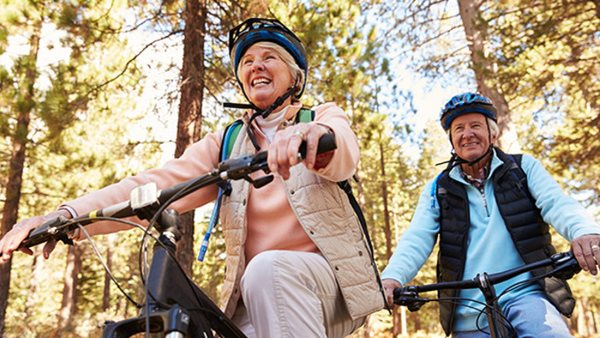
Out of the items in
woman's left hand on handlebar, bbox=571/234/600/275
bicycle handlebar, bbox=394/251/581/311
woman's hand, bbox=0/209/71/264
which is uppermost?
woman's hand, bbox=0/209/71/264

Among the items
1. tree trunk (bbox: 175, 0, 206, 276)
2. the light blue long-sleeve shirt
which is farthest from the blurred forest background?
the light blue long-sleeve shirt

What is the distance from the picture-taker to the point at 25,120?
1063cm

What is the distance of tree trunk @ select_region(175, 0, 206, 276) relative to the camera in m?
7.11

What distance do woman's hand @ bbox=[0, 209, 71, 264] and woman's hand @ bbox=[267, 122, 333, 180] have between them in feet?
3.46

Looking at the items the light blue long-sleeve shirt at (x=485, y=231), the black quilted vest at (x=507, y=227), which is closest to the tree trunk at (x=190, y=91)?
the light blue long-sleeve shirt at (x=485, y=231)

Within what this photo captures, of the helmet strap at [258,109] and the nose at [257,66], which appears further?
the nose at [257,66]

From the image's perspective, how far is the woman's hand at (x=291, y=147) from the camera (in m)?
1.51

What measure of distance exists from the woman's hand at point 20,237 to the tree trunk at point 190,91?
196 inches

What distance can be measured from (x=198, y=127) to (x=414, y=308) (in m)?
5.18

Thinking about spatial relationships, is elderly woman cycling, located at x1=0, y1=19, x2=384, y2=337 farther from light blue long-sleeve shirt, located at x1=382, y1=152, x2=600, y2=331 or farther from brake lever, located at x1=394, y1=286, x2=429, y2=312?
light blue long-sleeve shirt, located at x1=382, y1=152, x2=600, y2=331

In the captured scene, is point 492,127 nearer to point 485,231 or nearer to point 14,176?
point 485,231

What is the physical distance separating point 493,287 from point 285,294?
144 cm

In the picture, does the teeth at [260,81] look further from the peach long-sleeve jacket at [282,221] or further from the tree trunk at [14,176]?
the tree trunk at [14,176]

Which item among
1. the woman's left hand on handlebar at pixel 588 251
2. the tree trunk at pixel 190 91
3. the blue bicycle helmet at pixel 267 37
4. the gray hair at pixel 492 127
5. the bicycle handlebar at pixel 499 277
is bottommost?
the bicycle handlebar at pixel 499 277
